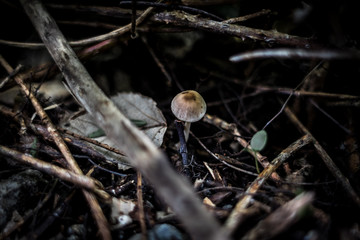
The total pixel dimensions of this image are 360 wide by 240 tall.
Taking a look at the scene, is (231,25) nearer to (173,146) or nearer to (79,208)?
(173,146)

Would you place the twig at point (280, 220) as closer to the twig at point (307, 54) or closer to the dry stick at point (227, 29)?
the twig at point (307, 54)

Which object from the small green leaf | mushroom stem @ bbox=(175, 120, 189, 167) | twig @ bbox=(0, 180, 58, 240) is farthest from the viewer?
mushroom stem @ bbox=(175, 120, 189, 167)

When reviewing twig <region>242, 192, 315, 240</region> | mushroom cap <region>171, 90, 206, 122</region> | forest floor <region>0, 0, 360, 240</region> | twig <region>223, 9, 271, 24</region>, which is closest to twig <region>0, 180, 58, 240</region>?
forest floor <region>0, 0, 360, 240</region>

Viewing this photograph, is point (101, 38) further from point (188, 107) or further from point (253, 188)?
point (253, 188)

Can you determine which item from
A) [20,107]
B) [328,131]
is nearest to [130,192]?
[20,107]

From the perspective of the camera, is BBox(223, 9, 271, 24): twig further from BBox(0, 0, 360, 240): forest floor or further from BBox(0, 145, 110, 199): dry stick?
BBox(0, 145, 110, 199): dry stick
